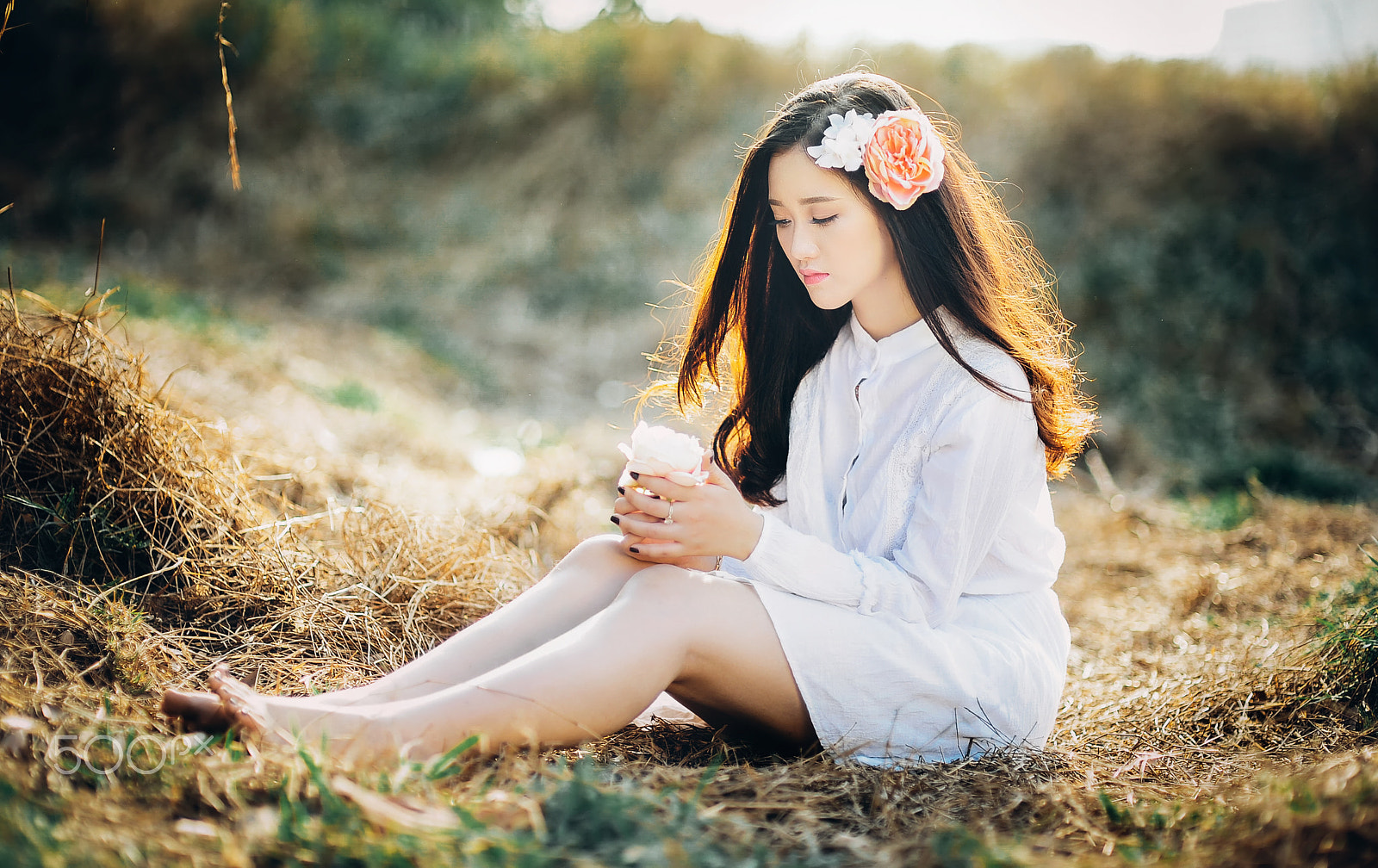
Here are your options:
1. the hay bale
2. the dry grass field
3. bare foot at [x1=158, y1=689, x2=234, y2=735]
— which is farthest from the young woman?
the hay bale

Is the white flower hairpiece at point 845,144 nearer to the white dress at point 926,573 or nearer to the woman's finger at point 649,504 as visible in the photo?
the white dress at point 926,573

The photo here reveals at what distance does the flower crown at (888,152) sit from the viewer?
1980 millimetres

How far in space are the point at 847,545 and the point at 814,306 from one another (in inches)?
25.2

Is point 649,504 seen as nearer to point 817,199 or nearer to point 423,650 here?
point 817,199

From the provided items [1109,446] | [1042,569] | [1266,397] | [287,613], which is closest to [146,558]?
[287,613]

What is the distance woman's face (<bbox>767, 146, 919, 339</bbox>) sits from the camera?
2055 mm

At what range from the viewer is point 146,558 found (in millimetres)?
2336

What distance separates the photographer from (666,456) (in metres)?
1.84

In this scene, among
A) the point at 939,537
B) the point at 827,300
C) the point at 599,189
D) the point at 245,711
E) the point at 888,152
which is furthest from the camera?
the point at 599,189

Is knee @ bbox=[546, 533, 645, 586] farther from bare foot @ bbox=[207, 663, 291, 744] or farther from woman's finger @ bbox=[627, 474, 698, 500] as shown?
bare foot @ bbox=[207, 663, 291, 744]

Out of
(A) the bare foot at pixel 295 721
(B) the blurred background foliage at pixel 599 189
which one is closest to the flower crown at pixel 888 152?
(A) the bare foot at pixel 295 721

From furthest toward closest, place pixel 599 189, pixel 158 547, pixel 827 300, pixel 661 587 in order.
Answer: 1. pixel 599 189
2. pixel 158 547
3. pixel 827 300
4. pixel 661 587

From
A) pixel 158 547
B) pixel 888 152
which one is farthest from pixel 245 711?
pixel 888 152

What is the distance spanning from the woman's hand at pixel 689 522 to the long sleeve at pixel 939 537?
0.04m
